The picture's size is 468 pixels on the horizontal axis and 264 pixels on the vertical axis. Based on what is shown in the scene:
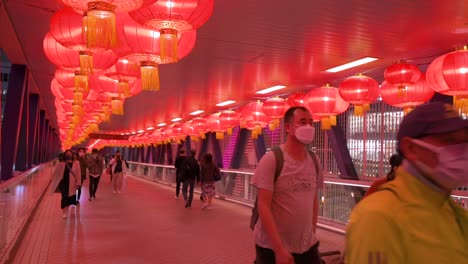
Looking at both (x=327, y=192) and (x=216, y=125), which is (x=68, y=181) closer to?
(x=327, y=192)

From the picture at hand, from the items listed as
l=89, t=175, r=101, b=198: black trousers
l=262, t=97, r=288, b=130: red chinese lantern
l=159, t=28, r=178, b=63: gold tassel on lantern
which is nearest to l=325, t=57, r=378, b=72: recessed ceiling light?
l=262, t=97, r=288, b=130: red chinese lantern

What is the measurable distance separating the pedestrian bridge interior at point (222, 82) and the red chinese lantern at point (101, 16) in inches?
0.8

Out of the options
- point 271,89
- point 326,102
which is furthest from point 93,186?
point 326,102

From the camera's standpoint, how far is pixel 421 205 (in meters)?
1.10

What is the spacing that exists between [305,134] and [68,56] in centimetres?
362

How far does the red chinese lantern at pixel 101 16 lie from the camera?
328 centimetres

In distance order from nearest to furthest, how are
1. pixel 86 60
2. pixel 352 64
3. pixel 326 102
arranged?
pixel 86 60 < pixel 326 102 < pixel 352 64

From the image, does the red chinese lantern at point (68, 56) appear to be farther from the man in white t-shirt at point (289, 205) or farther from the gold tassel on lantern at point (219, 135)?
the gold tassel on lantern at point (219, 135)

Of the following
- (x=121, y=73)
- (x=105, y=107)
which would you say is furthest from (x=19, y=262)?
(x=105, y=107)

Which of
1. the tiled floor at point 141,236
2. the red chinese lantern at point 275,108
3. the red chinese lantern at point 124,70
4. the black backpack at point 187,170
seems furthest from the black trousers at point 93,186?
the red chinese lantern at point 124,70

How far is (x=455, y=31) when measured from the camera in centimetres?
696

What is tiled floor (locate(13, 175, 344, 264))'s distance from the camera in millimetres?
6480

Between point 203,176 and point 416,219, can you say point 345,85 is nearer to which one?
point 203,176

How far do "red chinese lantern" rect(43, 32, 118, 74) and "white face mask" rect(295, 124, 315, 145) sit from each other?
3050 mm
